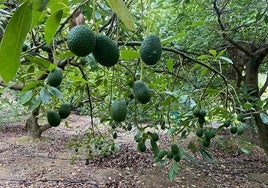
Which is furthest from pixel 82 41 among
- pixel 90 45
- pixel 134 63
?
pixel 134 63

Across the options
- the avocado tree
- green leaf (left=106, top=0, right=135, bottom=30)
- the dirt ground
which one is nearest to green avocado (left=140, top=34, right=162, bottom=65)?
the avocado tree

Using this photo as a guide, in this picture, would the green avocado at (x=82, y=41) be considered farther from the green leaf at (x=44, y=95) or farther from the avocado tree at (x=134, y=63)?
the green leaf at (x=44, y=95)

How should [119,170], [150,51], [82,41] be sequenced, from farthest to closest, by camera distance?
[119,170], [150,51], [82,41]

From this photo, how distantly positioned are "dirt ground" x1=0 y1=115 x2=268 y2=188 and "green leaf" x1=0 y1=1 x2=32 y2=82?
3.65 m

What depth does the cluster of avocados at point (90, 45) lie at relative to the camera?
629 mm

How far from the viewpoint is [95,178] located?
4648 millimetres

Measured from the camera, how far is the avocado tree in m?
0.65

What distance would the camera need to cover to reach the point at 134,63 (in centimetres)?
238

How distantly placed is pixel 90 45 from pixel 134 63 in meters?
1.75

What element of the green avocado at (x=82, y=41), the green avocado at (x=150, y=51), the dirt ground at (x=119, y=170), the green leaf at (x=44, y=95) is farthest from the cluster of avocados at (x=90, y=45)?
the dirt ground at (x=119, y=170)

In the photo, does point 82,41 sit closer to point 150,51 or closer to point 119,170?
point 150,51

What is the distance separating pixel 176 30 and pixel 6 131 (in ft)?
23.1

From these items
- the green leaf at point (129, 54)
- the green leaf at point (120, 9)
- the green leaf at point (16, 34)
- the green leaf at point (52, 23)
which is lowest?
the green leaf at point (16, 34)

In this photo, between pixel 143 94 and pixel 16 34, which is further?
pixel 143 94
